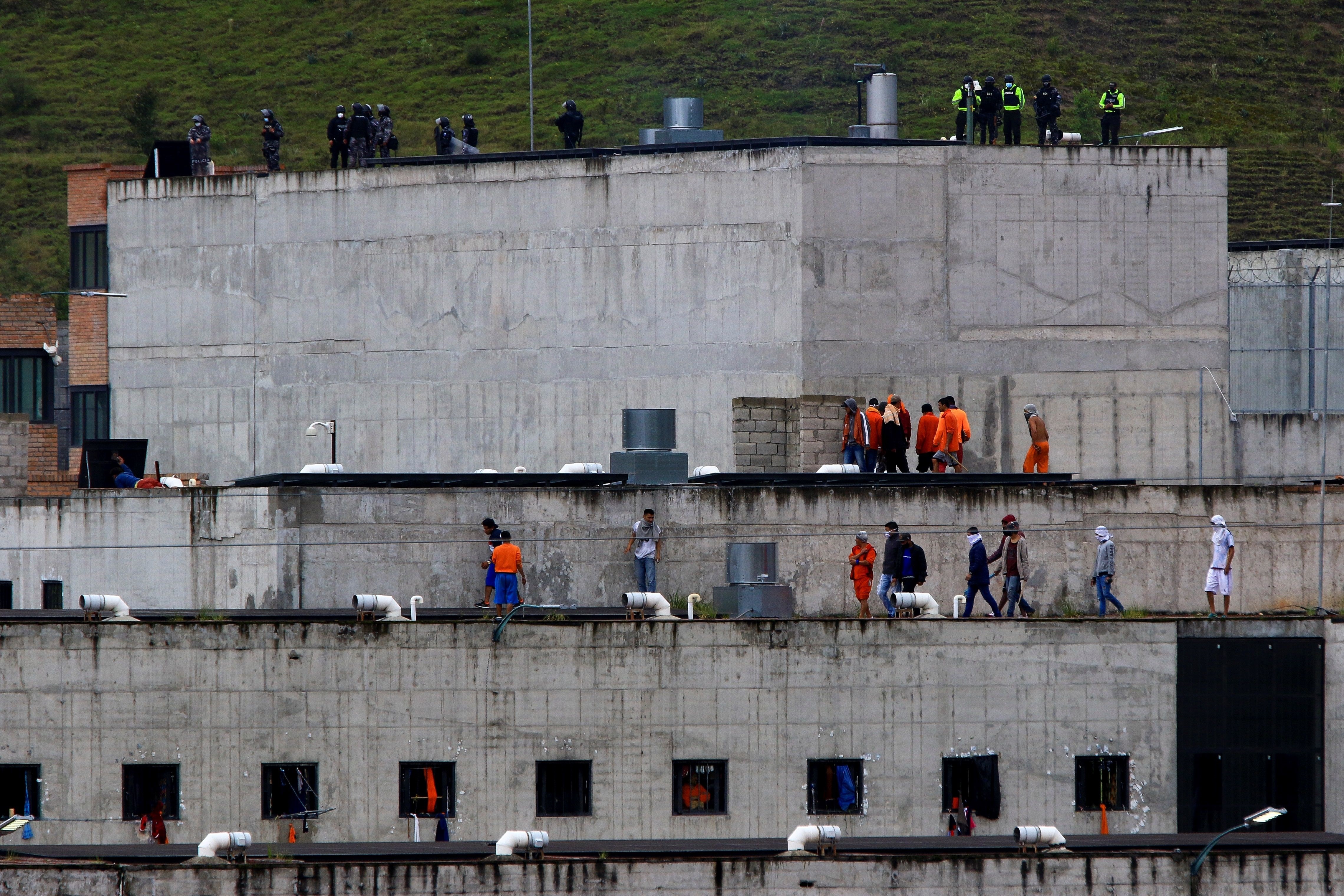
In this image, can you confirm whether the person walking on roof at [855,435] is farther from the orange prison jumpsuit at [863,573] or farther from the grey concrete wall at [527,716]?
the grey concrete wall at [527,716]

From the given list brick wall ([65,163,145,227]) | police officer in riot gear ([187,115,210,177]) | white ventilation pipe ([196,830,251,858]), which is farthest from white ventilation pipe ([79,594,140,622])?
brick wall ([65,163,145,227])

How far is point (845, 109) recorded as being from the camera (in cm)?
7556

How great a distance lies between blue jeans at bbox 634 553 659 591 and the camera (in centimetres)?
2641

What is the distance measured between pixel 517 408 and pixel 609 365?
2043 mm

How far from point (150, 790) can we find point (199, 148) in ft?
67.6

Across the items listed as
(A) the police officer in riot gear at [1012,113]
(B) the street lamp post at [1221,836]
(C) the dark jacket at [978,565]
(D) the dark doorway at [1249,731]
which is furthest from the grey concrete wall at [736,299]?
(B) the street lamp post at [1221,836]

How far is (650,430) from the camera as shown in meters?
30.1

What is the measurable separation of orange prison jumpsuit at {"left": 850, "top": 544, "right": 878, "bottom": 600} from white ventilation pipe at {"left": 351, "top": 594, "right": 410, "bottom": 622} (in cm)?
584

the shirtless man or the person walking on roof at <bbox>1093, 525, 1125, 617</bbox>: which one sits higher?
the shirtless man

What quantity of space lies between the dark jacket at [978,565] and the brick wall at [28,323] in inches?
1159

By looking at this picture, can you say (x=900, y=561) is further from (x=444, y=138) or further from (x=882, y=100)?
(x=444, y=138)

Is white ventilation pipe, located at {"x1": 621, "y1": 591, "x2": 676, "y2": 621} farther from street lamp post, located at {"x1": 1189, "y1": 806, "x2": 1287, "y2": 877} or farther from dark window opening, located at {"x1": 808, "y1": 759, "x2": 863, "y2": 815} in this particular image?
street lamp post, located at {"x1": 1189, "y1": 806, "x2": 1287, "y2": 877}

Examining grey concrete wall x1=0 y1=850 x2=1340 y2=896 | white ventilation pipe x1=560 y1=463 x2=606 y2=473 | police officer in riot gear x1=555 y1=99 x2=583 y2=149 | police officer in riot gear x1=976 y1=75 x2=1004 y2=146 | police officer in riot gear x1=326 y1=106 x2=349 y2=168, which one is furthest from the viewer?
police officer in riot gear x1=326 y1=106 x2=349 y2=168

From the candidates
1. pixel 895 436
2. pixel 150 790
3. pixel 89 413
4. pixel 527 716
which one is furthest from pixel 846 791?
pixel 89 413
